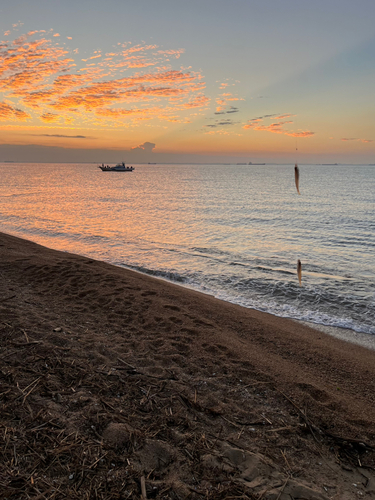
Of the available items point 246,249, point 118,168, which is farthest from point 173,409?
point 118,168

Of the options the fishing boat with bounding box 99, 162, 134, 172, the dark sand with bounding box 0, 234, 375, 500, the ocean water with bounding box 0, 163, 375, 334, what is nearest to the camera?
the dark sand with bounding box 0, 234, 375, 500

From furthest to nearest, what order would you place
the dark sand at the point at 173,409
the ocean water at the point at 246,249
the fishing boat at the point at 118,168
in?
the fishing boat at the point at 118,168
the ocean water at the point at 246,249
the dark sand at the point at 173,409

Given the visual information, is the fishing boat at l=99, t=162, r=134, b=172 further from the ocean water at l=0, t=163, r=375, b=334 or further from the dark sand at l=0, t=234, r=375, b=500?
the dark sand at l=0, t=234, r=375, b=500

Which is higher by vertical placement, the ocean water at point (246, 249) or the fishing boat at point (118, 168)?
the fishing boat at point (118, 168)

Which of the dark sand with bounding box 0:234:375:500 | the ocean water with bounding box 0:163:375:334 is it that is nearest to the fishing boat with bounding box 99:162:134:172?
the ocean water with bounding box 0:163:375:334

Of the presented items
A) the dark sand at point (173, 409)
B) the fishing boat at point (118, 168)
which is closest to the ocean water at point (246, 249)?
the dark sand at point (173, 409)

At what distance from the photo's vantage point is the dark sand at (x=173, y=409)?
8.27 ft

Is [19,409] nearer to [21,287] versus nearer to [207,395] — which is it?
[207,395]

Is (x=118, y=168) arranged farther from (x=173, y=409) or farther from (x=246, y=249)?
(x=173, y=409)

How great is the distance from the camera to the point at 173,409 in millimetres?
3426

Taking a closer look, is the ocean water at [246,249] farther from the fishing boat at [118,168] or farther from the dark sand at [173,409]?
the fishing boat at [118,168]

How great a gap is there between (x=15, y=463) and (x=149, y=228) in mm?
18795

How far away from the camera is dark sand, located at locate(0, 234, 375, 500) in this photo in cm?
252

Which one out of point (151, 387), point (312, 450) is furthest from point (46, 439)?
point (312, 450)
